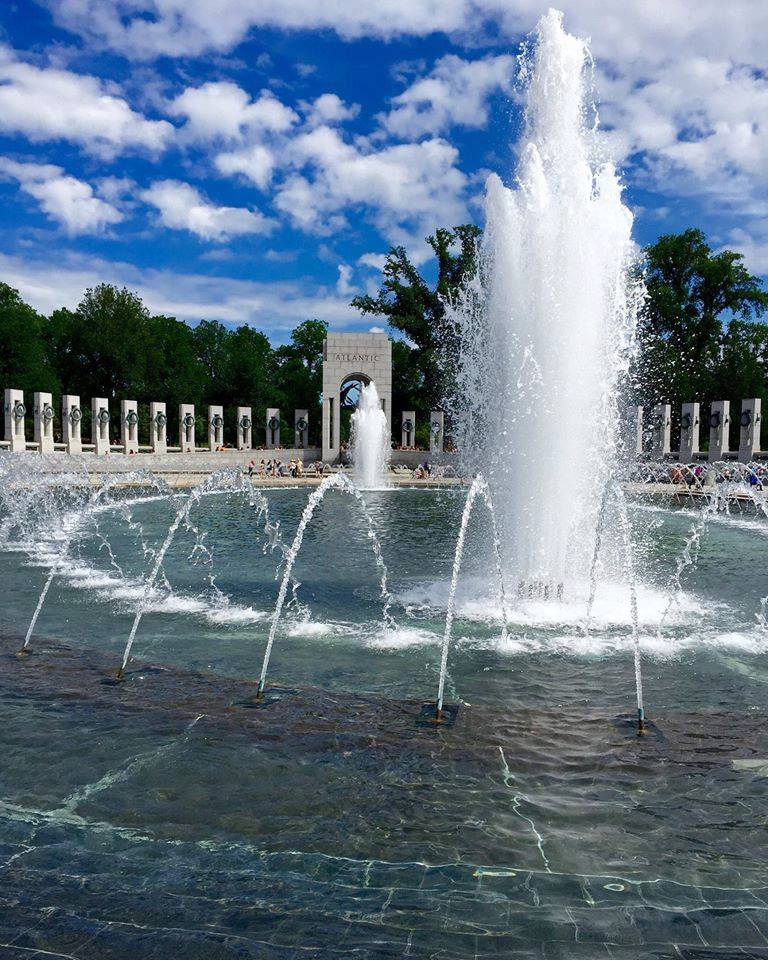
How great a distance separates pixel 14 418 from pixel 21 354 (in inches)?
616

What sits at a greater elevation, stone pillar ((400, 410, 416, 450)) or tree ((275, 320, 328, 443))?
tree ((275, 320, 328, 443))

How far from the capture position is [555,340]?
11.3 m

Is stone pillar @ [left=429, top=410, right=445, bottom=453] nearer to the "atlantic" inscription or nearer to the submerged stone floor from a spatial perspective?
the "atlantic" inscription

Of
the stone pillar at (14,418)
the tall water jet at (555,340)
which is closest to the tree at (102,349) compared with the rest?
the stone pillar at (14,418)

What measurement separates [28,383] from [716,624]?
4595 centimetres

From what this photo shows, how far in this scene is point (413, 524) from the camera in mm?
19797

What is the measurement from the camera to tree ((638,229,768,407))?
4828cm

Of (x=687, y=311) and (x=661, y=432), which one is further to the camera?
(x=687, y=311)

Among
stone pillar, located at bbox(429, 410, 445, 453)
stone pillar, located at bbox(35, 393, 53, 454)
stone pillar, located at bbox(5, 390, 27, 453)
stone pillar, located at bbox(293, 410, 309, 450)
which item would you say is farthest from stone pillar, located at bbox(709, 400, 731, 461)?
stone pillar, located at bbox(5, 390, 27, 453)

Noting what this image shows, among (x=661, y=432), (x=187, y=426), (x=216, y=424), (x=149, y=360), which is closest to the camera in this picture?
(x=661, y=432)

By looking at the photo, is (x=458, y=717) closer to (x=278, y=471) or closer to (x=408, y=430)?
(x=278, y=471)

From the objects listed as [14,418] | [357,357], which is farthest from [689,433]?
[14,418]

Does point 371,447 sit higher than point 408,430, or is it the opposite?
point 408,430

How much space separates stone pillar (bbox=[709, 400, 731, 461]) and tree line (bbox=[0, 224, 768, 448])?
8.69m
